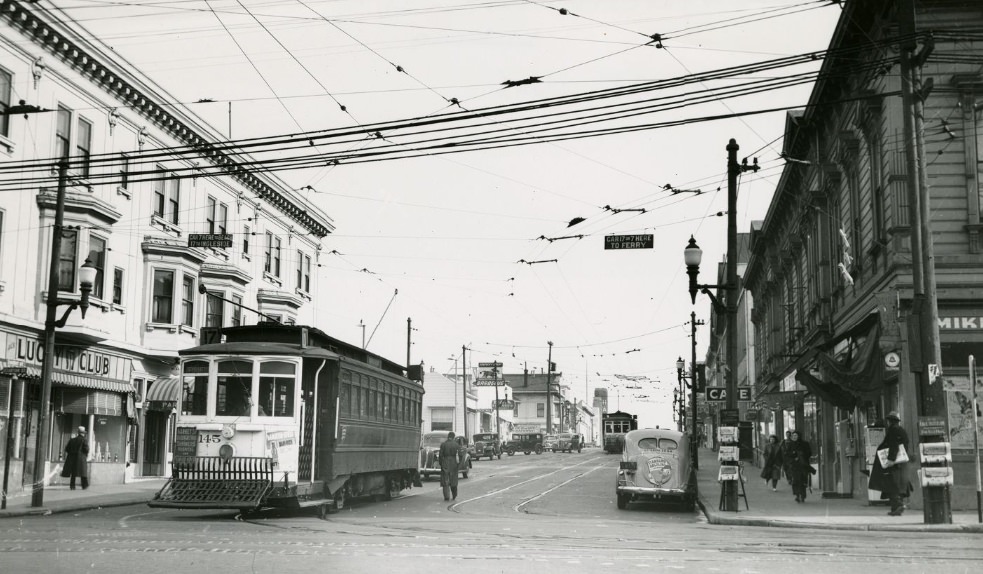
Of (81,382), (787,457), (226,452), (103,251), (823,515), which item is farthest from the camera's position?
(103,251)

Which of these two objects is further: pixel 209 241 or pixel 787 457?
pixel 209 241

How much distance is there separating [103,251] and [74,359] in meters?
3.30

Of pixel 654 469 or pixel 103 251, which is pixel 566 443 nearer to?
pixel 103 251

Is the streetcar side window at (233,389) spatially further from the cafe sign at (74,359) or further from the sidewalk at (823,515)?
the cafe sign at (74,359)

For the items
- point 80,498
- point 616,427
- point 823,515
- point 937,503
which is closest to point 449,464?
point 80,498

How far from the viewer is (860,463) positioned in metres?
24.8

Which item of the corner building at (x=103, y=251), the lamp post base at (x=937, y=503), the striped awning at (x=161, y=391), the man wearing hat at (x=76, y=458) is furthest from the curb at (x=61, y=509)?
the lamp post base at (x=937, y=503)

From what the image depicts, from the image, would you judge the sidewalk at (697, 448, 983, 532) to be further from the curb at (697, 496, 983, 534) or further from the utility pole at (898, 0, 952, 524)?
the utility pole at (898, 0, 952, 524)

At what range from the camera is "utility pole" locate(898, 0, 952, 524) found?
56.6 ft

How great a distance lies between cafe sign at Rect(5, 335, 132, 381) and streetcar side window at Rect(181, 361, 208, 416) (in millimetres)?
9271

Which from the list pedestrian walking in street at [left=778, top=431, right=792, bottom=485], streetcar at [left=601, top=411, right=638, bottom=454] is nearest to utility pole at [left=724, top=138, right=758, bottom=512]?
pedestrian walking in street at [left=778, top=431, right=792, bottom=485]

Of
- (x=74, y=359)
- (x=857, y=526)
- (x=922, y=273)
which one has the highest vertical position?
(x=922, y=273)

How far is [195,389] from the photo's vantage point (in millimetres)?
18859

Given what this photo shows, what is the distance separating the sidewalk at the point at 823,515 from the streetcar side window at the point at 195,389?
995 centimetres
